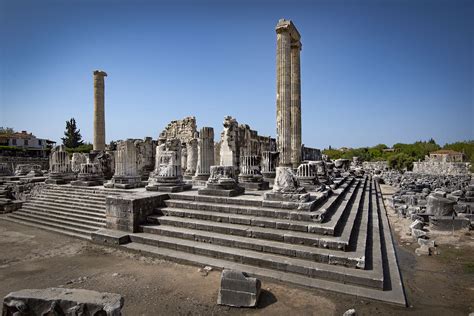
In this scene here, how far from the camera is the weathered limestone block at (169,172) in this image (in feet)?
27.7

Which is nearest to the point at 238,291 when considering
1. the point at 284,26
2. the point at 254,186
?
the point at 254,186

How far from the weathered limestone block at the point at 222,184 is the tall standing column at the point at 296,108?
761 centimetres

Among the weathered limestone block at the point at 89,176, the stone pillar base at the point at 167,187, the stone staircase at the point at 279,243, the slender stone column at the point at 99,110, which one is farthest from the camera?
the slender stone column at the point at 99,110

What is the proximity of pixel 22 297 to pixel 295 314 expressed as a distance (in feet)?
10.5

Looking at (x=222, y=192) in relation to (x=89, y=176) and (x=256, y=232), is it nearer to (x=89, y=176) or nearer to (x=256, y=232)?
(x=256, y=232)

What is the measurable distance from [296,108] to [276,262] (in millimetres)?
11897

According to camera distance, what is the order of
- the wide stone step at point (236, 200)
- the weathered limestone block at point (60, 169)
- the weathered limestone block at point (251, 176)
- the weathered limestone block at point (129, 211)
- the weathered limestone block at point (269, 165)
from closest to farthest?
the wide stone step at point (236, 200), the weathered limestone block at point (129, 211), the weathered limestone block at point (251, 176), the weathered limestone block at point (269, 165), the weathered limestone block at point (60, 169)

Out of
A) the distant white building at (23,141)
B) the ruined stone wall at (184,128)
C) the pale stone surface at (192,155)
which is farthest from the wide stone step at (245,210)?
the distant white building at (23,141)

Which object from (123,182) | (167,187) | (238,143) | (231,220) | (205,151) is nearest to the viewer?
(231,220)

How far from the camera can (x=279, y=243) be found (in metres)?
5.23

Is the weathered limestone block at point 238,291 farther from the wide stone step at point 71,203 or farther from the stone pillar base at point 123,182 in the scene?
the stone pillar base at point 123,182

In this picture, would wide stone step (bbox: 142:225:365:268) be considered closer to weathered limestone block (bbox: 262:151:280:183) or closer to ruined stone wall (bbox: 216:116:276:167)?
ruined stone wall (bbox: 216:116:276:167)

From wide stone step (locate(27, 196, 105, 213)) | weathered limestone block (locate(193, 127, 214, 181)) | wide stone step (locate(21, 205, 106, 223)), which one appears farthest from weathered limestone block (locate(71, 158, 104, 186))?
weathered limestone block (locate(193, 127, 214, 181))

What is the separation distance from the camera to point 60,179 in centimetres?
1177
